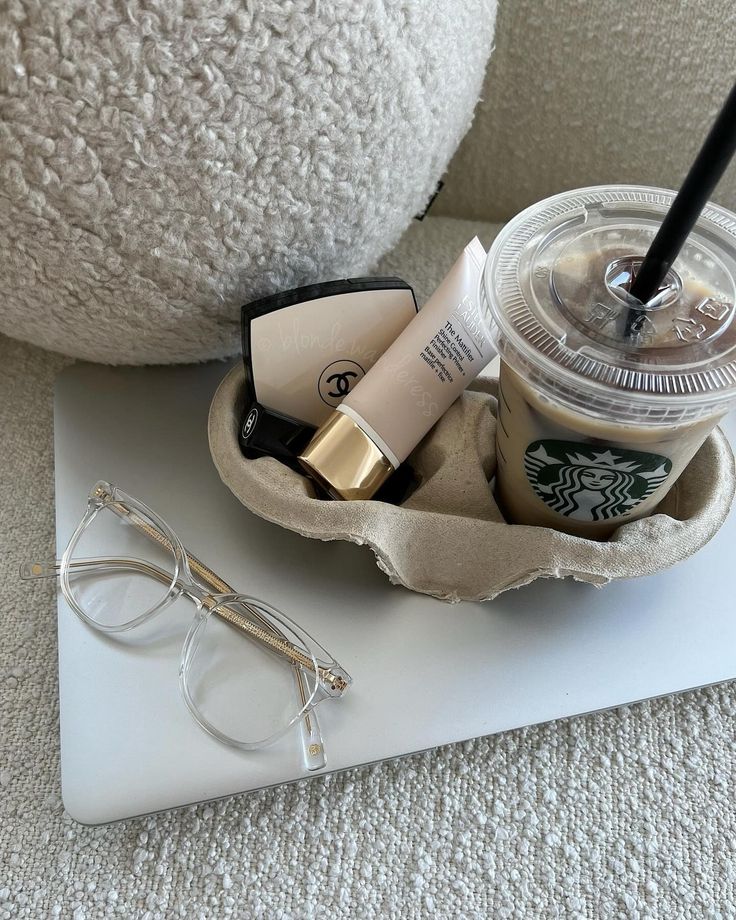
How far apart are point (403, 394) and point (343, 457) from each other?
1.7 inches

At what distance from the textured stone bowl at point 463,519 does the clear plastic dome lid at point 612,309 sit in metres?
0.08

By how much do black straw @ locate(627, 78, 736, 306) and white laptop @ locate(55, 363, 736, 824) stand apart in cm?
16

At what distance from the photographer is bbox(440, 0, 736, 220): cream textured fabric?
0.50 metres

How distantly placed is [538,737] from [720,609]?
0.11m

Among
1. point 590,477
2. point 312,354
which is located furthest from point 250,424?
point 590,477

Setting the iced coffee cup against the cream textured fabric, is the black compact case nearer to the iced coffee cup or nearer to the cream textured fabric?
the iced coffee cup

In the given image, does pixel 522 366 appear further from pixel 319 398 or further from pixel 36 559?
pixel 36 559

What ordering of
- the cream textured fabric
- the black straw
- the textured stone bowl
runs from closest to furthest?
the black straw < the textured stone bowl < the cream textured fabric

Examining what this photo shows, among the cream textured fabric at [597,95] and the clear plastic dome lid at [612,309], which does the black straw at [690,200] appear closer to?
the clear plastic dome lid at [612,309]

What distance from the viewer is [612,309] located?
323 millimetres

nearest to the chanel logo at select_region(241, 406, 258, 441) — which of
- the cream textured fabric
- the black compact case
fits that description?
the black compact case

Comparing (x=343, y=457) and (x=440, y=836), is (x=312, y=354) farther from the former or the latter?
(x=440, y=836)

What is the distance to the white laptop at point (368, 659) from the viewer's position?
374 mm

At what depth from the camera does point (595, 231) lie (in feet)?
1.16
